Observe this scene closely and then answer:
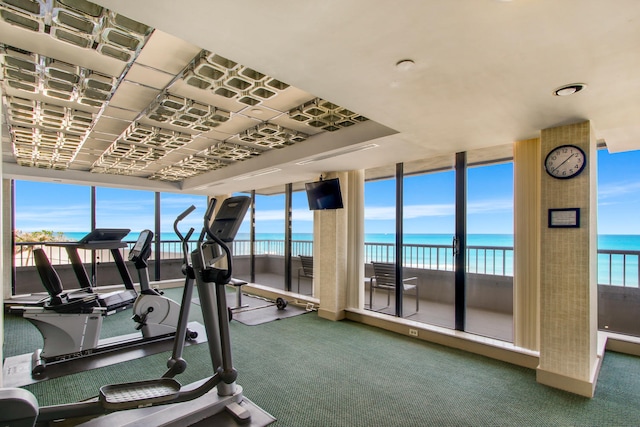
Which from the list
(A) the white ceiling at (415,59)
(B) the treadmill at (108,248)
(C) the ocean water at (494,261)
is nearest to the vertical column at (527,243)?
(A) the white ceiling at (415,59)

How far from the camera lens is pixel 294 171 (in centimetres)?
532

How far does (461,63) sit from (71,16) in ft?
7.44

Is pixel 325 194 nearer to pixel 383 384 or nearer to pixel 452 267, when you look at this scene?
pixel 383 384

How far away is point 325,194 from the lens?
5.21 metres

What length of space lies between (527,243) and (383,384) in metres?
2.20

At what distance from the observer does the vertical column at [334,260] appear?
5105 millimetres

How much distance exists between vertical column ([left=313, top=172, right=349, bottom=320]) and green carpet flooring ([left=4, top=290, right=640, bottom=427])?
0.93 metres

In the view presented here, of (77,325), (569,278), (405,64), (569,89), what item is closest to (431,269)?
(569,278)

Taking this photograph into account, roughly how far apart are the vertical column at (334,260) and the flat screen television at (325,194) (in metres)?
0.16

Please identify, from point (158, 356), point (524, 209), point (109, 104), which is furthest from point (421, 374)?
point (109, 104)

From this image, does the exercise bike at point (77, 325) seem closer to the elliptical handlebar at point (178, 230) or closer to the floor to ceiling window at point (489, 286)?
the elliptical handlebar at point (178, 230)

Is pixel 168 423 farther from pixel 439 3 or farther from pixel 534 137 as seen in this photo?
pixel 534 137

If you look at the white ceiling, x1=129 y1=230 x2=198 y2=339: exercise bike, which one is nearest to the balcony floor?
the white ceiling

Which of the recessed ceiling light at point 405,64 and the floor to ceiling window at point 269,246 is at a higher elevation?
the recessed ceiling light at point 405,64
